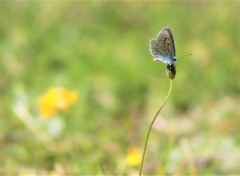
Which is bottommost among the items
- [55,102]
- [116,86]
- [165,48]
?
[165,48]

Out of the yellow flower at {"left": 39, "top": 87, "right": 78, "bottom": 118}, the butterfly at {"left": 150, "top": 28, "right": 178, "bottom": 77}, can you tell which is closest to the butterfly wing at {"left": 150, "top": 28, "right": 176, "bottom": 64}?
the butterfly at {"left": 150, "top": 28, "right": 178, "bottom": 77}

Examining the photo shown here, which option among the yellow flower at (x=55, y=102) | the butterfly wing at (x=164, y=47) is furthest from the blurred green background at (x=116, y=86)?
the butterfly wing at (x=164, y=47)

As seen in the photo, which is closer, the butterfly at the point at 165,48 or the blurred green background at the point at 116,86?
the butterfly at the point at 165,48

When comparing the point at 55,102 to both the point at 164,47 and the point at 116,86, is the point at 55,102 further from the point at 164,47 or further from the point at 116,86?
the point at 164,47

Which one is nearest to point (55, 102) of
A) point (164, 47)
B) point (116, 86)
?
point (116, 86)

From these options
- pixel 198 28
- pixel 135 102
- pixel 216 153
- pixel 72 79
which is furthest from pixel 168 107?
pixel 198 28

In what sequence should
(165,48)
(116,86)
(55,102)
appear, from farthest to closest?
(116,86) < (55,102) < (165,48)

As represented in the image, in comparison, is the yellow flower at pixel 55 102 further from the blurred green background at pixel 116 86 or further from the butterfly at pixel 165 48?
the butterfly at pixel 165 48
